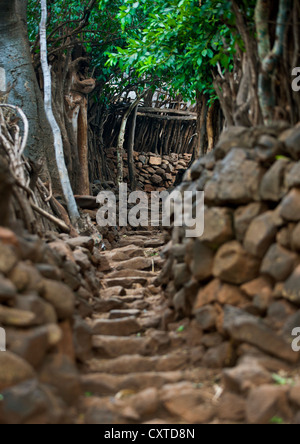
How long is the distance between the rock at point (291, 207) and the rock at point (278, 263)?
230 millimetres

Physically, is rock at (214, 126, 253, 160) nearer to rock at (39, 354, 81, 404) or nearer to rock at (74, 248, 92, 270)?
rock at (74, 248, 92, 270)

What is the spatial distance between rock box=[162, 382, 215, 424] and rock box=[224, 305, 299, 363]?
473 millimetres

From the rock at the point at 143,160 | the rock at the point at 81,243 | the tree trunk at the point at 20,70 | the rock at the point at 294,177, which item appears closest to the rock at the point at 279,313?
the rock at the point at 294,177

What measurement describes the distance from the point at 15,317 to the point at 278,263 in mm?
1802

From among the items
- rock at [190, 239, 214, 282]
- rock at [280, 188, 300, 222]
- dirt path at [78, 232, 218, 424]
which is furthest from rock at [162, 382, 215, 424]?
rock at [280, 188, 300, 222]

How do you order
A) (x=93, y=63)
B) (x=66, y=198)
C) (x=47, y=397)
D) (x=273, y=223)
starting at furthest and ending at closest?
(x=93, y=63) < (x=66, y=198) < (x=273, y=223) < (x=47, y=397)

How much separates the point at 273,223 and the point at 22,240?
6.04 ft

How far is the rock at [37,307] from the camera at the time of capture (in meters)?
2.83

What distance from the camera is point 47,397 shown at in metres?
2.57

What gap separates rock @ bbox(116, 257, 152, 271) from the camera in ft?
20.0

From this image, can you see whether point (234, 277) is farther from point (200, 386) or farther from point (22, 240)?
point (22, 240)

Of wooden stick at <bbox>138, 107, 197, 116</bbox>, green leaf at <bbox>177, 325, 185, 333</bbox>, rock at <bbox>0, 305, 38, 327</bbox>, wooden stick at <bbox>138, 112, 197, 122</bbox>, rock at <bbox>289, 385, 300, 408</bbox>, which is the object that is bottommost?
green leaf at <bbox>177, 325, 185, 333</bbox>

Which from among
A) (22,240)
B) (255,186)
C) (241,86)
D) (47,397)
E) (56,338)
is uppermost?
(241,86)
